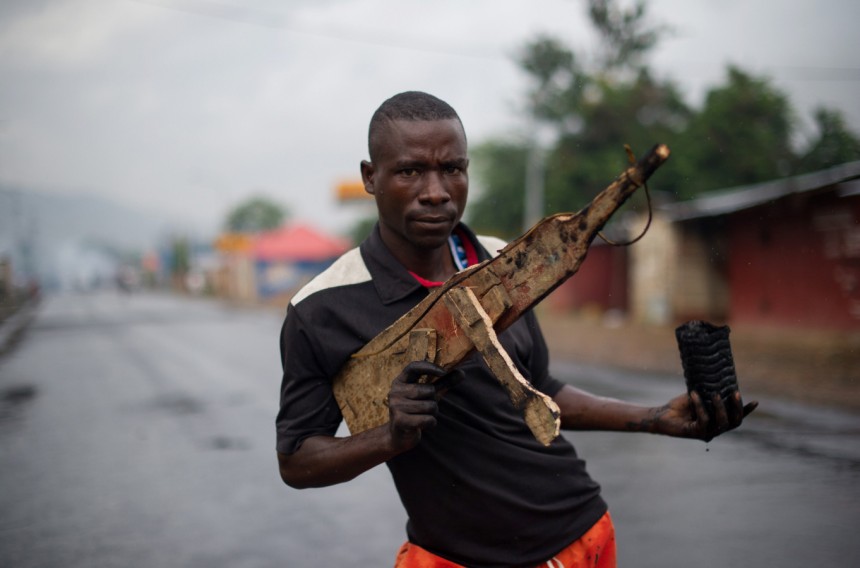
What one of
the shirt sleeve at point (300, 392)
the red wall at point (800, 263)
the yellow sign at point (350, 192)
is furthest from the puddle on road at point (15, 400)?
the yellow sign at point (350, 192)

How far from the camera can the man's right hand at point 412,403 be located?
1.48 meters

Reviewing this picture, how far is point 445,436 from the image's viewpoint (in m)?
1.76

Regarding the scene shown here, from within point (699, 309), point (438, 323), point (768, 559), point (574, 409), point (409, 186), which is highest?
point (409, 186)

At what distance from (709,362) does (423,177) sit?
722 millimetres

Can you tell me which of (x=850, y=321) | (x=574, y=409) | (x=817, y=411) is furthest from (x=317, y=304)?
(x=850, y=321)

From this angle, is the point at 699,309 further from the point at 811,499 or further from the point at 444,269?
the point at 444,269

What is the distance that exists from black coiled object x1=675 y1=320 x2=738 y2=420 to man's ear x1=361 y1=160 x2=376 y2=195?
0.78 metres

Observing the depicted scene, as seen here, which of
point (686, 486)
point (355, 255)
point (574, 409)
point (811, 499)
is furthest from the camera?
point (686, 486)

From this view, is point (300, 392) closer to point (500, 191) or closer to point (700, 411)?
point (700, 411)

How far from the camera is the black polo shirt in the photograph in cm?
173

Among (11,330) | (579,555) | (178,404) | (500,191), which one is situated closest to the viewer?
(579,555)

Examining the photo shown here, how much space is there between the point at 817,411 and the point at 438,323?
7.67m

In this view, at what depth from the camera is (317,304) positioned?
174cm

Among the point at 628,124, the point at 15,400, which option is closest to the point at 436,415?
the point at 15,400
